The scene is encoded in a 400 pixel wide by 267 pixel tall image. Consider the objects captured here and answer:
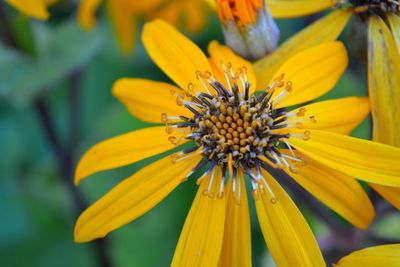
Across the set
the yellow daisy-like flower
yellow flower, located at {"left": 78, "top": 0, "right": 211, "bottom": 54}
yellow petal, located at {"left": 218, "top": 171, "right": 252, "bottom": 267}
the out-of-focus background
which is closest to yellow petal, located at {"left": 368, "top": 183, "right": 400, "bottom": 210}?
the yellow daisy-like flower

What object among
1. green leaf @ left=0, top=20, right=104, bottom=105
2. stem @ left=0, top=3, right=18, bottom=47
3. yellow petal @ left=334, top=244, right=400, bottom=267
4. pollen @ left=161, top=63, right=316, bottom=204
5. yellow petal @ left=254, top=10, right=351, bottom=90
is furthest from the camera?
green leaf @ left=0, top=20, right=104, bottom=105

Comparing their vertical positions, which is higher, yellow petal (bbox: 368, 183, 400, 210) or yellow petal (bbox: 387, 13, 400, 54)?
yellow petal (bbox: 387, 13, 400, 54)

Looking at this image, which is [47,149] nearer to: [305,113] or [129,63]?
[129,63]

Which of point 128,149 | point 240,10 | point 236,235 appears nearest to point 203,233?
point 236,235

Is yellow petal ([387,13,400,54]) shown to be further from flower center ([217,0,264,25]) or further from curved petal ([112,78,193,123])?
curved petal ([112,78,193,123])

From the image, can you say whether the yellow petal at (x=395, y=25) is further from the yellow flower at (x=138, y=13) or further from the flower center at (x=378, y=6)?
the yellow flower at (x=138, y=13)

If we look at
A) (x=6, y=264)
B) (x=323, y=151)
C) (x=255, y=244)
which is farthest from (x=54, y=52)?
(x=323, y=151)
